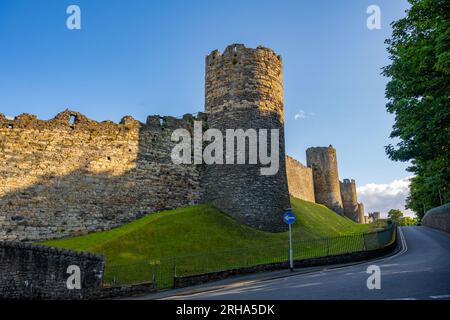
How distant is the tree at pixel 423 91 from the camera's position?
48.1 feet

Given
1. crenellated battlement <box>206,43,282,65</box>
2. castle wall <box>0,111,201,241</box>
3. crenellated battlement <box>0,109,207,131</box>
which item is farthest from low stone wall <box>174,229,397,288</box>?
crenellated battlement <box>206,43,282,65</box>

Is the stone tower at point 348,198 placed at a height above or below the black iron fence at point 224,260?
above

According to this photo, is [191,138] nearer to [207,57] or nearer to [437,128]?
[207,57]

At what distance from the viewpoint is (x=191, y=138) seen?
25.6 meters

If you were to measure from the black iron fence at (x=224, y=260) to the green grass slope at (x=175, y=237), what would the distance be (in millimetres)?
918

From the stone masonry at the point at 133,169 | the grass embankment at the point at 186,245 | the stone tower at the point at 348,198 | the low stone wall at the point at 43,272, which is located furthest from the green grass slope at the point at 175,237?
the stone tower at the point at 348,198

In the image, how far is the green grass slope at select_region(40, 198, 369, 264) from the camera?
55.0ft

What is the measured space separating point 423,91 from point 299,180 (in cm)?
2943

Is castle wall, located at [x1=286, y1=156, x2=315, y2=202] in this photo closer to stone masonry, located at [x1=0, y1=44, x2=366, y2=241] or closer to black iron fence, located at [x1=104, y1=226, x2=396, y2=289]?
stone masonry, located at [x1=0, y1=44, x2=366, y2=241]

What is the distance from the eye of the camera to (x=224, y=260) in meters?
16.4

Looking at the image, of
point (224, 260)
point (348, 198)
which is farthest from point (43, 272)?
point (348, 198)

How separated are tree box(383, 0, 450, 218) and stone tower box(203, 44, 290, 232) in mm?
7318

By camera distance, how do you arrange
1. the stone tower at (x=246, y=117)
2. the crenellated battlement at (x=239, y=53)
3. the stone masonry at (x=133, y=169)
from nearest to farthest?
1. the stone masonry at (x=133, y=169)
2. the stone tower at (x=246, y=117)
3. the crenellated battlement at (x=239, y=53)

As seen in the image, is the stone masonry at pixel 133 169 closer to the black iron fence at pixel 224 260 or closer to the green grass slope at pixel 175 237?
the green grass slope at pixel 175 237
